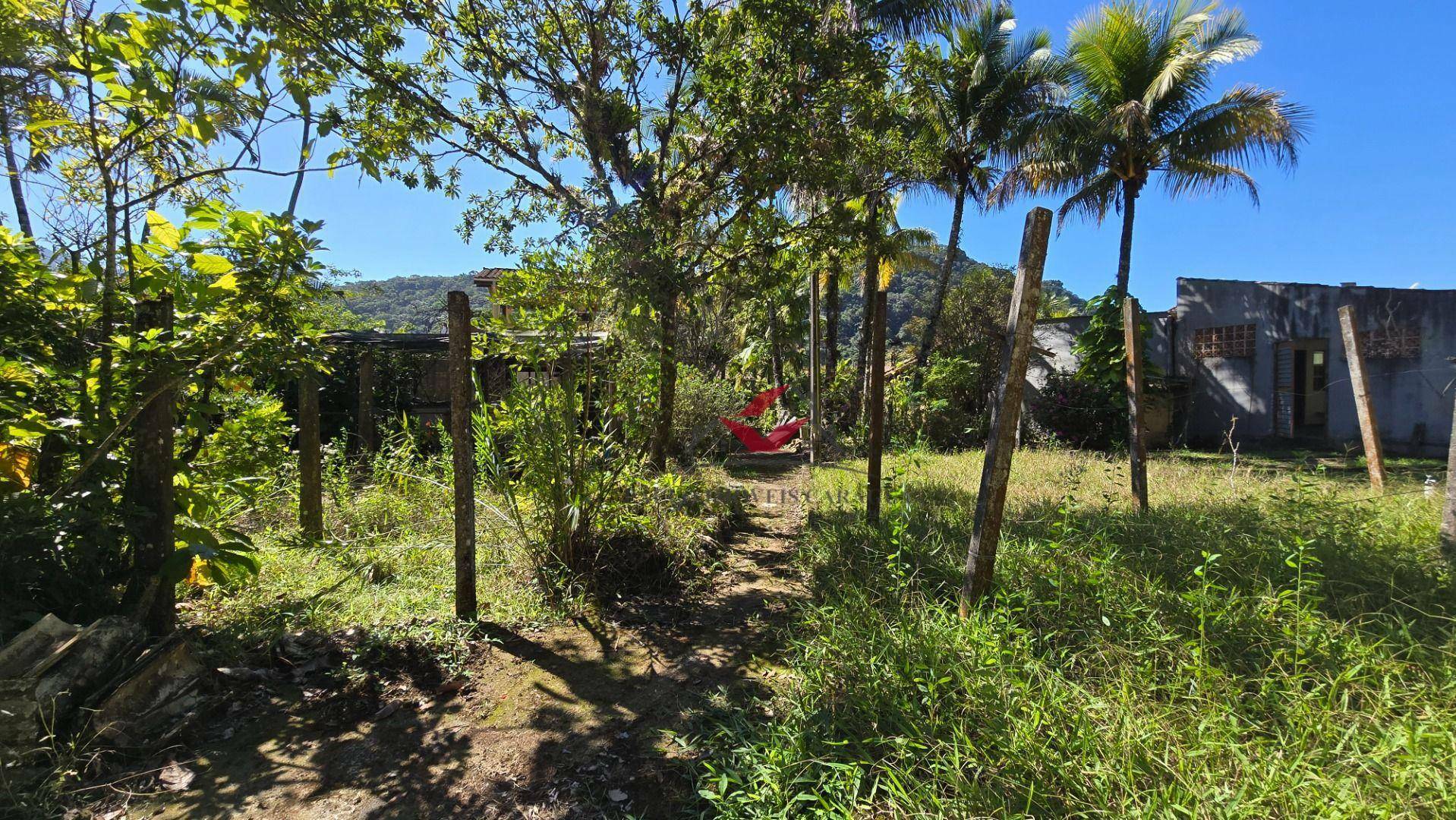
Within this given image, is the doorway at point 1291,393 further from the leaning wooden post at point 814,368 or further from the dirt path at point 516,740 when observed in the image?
the dirt path at point 516,740

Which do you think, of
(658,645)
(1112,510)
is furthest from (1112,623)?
(1112,510)

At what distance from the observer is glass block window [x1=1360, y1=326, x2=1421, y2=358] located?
10.1 meters

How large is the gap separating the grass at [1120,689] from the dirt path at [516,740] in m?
0.32

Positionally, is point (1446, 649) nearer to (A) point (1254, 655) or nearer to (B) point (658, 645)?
(A) point (1254, 655)

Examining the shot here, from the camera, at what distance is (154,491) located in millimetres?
2781

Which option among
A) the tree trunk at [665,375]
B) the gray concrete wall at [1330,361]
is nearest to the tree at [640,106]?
the tree trunk at [665,375]

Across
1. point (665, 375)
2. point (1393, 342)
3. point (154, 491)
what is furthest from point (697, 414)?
point (1393, 342)

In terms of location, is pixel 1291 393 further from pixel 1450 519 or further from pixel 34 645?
pixel 34 645

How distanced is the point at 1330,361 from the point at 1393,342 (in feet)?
3.62

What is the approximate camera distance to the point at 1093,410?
36.5 feet

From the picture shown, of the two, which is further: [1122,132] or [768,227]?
[1122,132]

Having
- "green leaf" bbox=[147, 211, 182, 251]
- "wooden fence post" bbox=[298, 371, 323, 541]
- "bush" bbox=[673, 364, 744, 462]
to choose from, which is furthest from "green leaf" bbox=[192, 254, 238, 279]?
"bush" bbox=[673, 364, 744, 462]

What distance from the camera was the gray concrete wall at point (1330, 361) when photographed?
10.0 m

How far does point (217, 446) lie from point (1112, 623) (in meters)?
4.57
